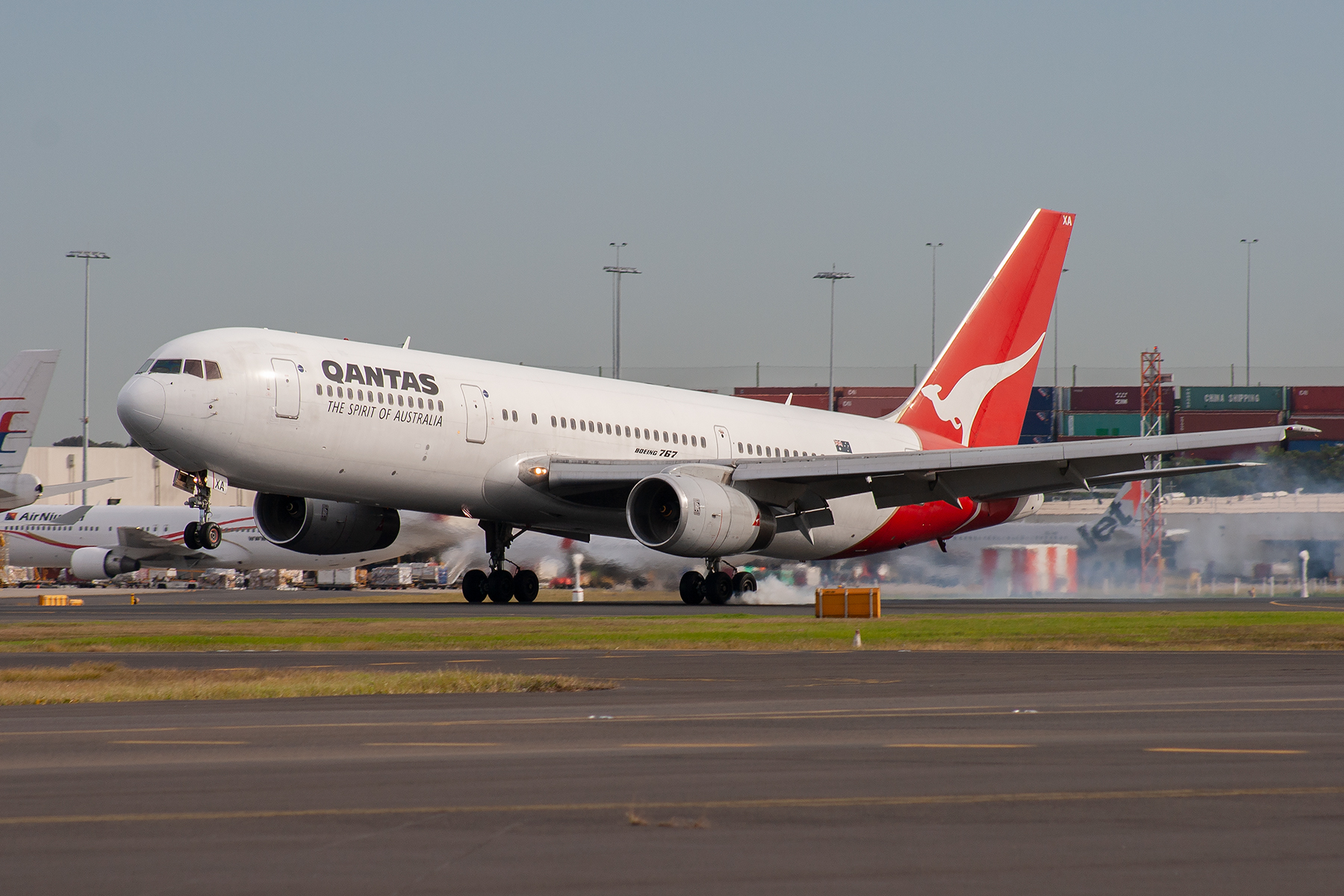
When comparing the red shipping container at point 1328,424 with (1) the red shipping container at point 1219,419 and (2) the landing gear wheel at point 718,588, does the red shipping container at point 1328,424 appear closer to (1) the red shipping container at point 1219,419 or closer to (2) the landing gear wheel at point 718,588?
(1) the red shipping container at point 1219,419

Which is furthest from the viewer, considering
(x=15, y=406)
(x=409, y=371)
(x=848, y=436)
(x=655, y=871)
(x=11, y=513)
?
(x=11, y=513)

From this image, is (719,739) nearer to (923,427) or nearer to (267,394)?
(267,394)

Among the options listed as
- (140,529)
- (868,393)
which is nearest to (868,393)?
(868,393)

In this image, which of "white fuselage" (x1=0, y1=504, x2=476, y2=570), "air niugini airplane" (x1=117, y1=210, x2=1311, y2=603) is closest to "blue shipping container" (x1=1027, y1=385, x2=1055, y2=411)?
"white fuselage" (x1=0, y1=504, x2=476, y2=570)

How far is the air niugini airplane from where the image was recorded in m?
29.6

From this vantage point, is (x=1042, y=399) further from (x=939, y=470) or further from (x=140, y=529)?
(x=939, y=470)

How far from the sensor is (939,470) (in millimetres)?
34625

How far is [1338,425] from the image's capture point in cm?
12262

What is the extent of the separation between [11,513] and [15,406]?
28.2 metres

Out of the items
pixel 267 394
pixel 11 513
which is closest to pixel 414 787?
pixel 267 394

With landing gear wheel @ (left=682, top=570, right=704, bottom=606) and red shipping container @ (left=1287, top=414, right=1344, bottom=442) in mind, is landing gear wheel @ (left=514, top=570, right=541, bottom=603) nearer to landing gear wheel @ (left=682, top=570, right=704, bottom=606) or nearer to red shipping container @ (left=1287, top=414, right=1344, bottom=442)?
landing gear wheel @ (left=682, top=570, right=704, bottom=606)

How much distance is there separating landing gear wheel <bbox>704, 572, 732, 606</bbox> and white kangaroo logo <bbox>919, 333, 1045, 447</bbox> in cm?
1006

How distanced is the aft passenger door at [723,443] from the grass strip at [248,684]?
2152 cm

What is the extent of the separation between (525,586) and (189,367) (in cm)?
1134
